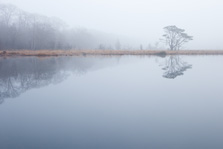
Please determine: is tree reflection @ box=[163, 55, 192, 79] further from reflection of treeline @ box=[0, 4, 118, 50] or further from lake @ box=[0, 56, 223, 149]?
reflection of treeline @ box=[0, 4, 118, 50]

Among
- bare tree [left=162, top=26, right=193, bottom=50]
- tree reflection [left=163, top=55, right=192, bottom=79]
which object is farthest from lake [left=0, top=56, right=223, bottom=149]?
bare tree [left=162, top=26, right=193, bottom=50]

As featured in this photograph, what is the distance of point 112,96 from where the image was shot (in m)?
4.98

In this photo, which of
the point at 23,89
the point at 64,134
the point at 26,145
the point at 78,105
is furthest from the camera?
the point at 23,89

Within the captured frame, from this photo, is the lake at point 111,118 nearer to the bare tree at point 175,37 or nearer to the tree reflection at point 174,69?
the tree reflection at point 174,69

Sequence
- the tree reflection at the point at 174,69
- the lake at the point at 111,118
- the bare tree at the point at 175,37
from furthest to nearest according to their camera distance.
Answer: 1. the bare tree at the point at 175,37
2. the tree reflection at the point at 174,69
3. the lake at the point at 111,118

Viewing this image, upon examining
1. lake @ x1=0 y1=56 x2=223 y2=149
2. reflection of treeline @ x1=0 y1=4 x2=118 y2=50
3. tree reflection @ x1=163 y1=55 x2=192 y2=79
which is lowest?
lake @ x1=0 y1=56 x2=223 y2=149

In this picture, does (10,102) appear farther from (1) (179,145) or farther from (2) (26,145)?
(1) (179,145)

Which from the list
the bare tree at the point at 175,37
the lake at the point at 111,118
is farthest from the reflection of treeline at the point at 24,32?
the lake at the point at 111,118

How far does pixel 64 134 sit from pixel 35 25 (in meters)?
38.3

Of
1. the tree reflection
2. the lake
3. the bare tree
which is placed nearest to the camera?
the lake

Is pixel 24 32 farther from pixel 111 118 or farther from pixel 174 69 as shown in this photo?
pixel 111 118

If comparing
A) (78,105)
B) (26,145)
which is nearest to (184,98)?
(78,105)

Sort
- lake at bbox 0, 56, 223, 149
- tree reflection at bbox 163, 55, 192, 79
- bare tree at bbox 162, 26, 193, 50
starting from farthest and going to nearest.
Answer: bare tree at bbox 162, 26, 193, 50
tree reflection at bbox 163, 55, 192, 79
lake at bbox 0, 56, 223, 149

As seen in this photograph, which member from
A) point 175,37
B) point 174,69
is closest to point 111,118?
point 174,69
